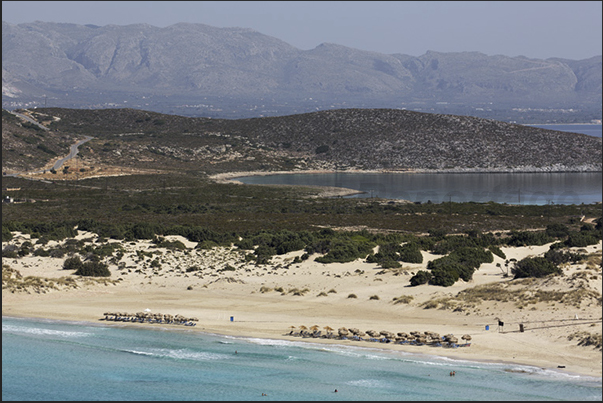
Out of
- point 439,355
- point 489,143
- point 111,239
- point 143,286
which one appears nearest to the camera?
point 439,355

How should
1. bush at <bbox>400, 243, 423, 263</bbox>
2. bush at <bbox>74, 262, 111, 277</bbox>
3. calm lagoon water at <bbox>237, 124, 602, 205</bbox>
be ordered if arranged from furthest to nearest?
calm lagoon water at <bbox>237, 124, 602, 205</bbox>, bush at <bbox>400, 243, 423, 263</bbox>, bush at <bbox>74, 262, 111, 277</bbox>

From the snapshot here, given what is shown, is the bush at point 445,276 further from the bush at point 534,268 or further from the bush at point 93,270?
the bush at point 93,270

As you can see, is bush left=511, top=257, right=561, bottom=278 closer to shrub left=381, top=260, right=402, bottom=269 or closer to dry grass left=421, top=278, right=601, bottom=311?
dry grass left=421, top=278, right=601, bottom=311

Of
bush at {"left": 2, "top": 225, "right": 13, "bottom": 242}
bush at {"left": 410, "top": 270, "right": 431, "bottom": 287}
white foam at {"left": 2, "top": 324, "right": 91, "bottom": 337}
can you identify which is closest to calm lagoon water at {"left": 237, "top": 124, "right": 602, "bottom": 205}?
bush at {"left": 410, "top": 270, "right": 431, "bottom": 287}

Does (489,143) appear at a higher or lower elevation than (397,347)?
higher

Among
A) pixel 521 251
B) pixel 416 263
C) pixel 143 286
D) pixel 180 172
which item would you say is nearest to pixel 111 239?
pixel 143 286

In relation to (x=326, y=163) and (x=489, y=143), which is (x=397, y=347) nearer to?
(x=326, y=163)
